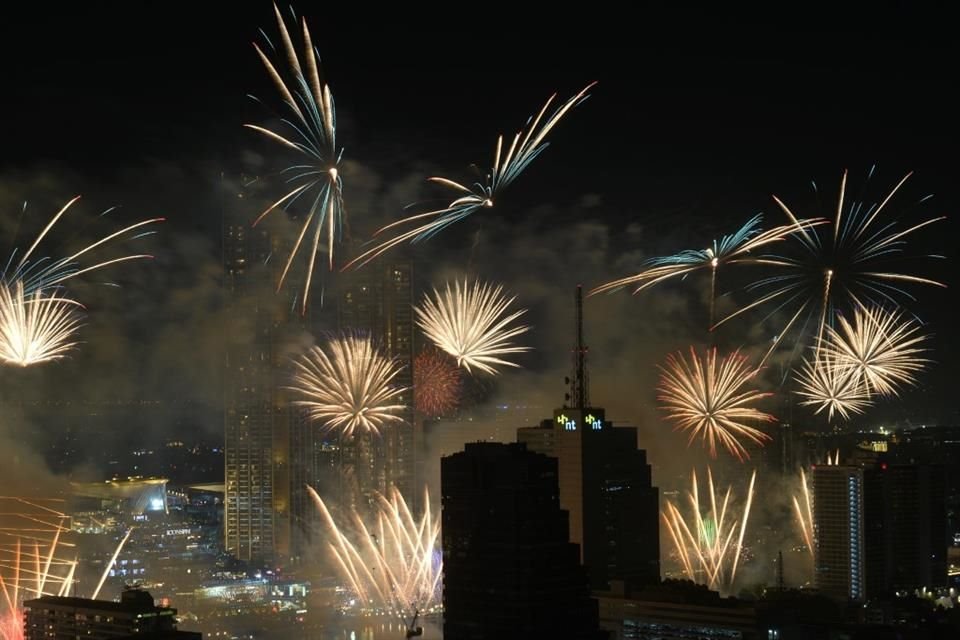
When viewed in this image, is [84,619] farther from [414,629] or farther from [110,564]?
[414,629]

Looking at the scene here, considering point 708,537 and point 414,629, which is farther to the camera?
point 708,537

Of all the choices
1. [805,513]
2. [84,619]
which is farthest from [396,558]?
[805,513]

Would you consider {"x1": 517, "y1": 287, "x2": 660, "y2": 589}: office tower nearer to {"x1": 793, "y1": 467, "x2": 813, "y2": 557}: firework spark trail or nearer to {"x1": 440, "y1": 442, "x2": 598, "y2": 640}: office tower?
{"x1": 793, "y1": 467, "x2": 813, "y2": 557}: firework spark trail

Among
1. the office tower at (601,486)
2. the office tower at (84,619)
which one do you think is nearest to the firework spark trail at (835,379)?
the office tower at (601,486)

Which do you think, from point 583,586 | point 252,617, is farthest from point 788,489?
point 583,586

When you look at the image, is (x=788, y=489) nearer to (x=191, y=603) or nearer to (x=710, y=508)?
(x=710, y=508)

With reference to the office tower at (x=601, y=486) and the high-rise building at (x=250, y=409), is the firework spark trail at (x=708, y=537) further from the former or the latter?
the high-rise building at (x=250, y=409)
